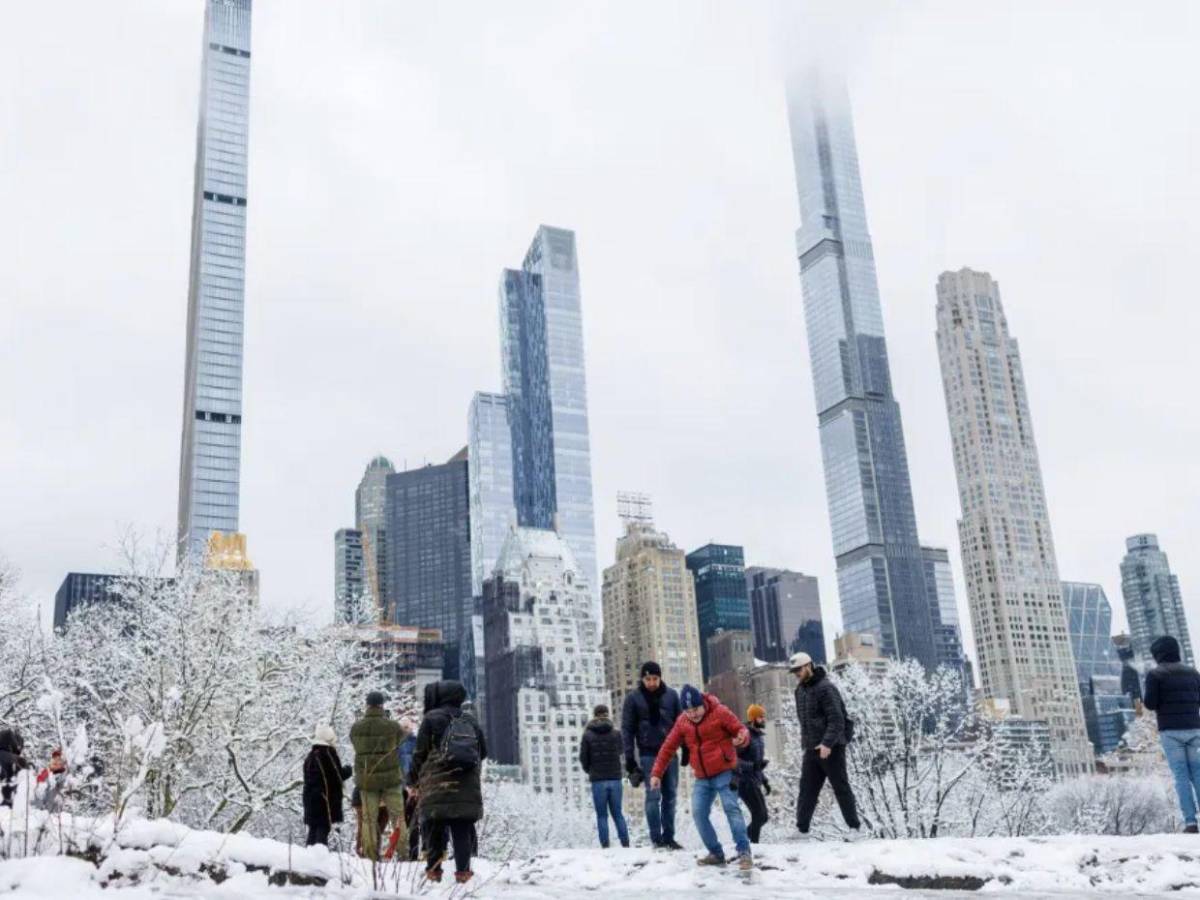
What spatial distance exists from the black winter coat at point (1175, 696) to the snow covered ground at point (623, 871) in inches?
74.6

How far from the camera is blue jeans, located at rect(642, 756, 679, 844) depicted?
13.3 m

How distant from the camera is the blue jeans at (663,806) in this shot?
13.3 meters

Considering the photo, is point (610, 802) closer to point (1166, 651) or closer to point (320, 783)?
point (320, 783)

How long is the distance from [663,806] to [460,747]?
14.6 feet

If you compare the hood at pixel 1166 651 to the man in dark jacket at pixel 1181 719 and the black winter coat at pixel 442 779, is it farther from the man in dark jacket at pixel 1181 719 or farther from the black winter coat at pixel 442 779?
the black winter coat at pixel 442 779

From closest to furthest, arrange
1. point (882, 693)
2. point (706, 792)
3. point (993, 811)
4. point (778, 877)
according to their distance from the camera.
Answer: point (778, 877), point (706, 792), point (882, 693), point (993, 811)

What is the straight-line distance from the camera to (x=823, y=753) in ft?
38.8

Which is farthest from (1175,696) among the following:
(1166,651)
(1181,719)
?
(1166,651)

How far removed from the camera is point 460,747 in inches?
389

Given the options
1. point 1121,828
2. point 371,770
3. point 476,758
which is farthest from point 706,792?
point 1121,828

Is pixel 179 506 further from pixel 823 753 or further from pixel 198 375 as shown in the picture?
pixel 823 753

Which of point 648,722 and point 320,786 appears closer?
point 320,786

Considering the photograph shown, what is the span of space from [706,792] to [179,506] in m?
196

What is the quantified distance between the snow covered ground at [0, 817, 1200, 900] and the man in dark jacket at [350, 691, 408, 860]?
3.85 ft
